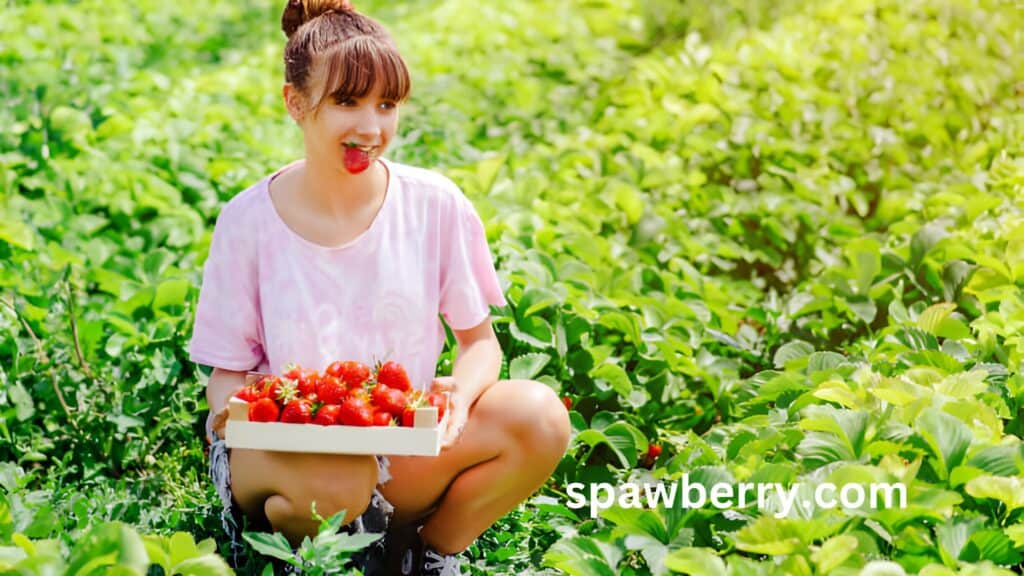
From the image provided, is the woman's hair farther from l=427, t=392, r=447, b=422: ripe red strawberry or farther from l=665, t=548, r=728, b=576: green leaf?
l=665, t=548, r=728, b=576: green leaf

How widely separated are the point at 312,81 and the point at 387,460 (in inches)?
25.5

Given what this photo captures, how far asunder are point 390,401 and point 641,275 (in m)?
1.45

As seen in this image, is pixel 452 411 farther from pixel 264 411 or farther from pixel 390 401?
pixel 264 411

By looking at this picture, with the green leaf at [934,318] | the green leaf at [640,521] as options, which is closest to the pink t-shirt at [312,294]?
the green leaf at [640,521]

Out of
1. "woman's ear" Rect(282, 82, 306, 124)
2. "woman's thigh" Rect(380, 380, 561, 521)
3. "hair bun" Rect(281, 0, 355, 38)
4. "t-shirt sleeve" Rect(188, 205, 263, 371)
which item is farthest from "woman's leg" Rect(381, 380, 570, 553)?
"hair bun" Rect(281, 0, 355, 38)

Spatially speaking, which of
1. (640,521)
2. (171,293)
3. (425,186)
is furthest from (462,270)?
(171,293)

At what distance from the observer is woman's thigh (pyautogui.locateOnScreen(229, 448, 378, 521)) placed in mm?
1980

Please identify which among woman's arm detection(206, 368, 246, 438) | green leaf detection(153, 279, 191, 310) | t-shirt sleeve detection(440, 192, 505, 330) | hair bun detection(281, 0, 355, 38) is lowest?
green leaf detection(153, 279, 191, 310)

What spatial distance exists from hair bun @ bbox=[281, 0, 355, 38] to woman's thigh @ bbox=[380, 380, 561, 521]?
2.30ft

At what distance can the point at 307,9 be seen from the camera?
7.07 ft

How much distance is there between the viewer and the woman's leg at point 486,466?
210 centimetres

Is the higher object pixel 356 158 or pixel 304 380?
pixel 356 158

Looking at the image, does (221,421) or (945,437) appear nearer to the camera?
(945,437)

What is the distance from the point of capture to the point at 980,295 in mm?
2695
